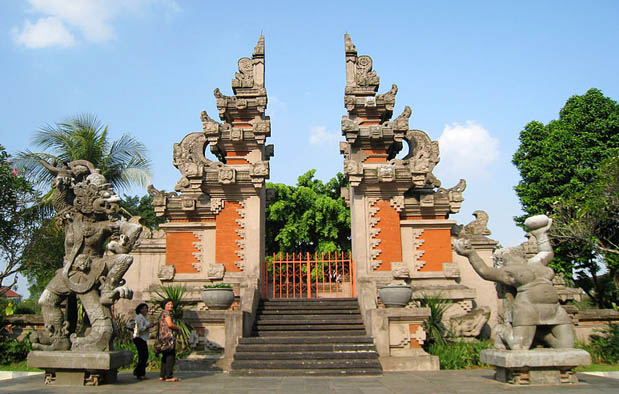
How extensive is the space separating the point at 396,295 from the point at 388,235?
→ 3111 mm

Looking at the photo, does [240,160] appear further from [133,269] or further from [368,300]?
[368,300]

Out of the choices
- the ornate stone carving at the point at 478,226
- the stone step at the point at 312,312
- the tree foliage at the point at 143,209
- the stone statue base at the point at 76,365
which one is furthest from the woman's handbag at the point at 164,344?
the tree foliage at the point at 143,209

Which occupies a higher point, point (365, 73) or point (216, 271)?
point (365, 73)

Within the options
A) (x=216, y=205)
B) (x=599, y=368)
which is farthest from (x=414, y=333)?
(x=216, y=205)

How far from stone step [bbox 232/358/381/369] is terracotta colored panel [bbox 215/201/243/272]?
157 inches

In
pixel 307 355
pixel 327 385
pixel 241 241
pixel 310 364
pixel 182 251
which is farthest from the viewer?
pixel 182 251

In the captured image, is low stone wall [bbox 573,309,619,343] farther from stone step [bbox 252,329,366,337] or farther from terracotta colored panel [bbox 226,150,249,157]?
terracotta colored panel [bbox 226,150,249,157]

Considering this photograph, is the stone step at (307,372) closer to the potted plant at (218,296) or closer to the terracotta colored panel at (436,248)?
the potted plant at (218,296)

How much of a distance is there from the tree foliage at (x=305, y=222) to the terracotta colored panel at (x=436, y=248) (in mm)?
13716

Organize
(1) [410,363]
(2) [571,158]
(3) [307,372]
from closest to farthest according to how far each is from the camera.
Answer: (3) [307,372] < (1) [410,363] < (2) [571,158]

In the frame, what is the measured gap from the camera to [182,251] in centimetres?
1338

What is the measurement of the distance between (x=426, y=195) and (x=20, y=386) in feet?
33.8

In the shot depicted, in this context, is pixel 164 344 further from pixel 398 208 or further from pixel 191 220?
pixel 398 208

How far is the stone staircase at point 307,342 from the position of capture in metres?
8.93
